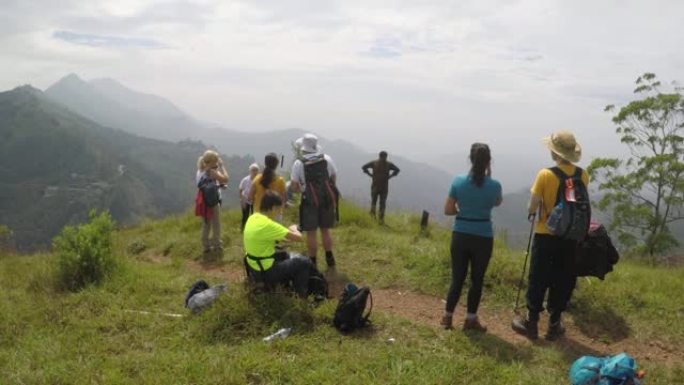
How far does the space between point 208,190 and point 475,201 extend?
207 inches

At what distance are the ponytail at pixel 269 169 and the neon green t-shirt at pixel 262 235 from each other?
163 cm

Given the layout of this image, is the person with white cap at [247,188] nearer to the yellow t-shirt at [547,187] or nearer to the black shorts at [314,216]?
the black shorts at [314,216]

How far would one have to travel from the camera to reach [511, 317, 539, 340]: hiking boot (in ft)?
17.9

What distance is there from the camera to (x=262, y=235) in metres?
5.50

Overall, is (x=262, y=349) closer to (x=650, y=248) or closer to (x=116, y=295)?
(x=116, y=295)

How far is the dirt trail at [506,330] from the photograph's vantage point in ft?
17.3

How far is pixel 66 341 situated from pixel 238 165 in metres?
181

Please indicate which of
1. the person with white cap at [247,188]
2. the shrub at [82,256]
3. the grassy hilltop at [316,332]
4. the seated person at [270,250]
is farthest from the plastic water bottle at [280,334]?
the person with white cap at [247,188]

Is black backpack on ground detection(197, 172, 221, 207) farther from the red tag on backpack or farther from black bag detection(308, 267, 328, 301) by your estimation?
the red tag on backpack

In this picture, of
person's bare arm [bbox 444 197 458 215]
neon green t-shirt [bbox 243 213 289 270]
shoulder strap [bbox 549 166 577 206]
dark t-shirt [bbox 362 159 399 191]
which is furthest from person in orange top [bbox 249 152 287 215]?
dark t-shirt [bbox 362 159 399 191]

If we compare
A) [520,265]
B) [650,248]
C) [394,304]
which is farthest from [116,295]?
[650,248]

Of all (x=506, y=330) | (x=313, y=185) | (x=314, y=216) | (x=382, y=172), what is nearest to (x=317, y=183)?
(x=313, y=185)

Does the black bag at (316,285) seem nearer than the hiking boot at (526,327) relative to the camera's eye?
No

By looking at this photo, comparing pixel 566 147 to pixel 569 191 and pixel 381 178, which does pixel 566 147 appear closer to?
pixel 569 191
